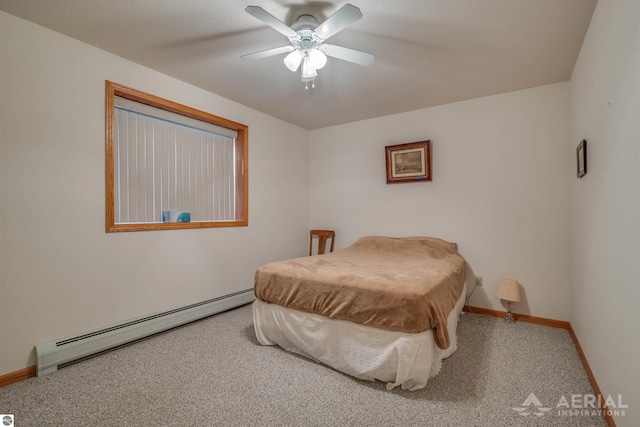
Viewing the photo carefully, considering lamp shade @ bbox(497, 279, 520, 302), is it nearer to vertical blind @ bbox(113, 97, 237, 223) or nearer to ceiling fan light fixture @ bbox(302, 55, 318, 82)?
ceiling fan light fixture @ bbox(302, 55, 318, 82)

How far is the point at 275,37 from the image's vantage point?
211 centimetres

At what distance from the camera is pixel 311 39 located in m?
1.90

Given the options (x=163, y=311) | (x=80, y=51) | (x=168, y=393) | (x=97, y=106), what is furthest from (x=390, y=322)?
(x=80, y=51)

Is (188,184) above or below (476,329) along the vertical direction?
above

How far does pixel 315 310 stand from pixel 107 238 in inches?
69.9

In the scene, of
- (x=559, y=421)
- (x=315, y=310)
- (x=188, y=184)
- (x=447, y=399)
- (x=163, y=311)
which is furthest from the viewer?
(x=188, y=184)

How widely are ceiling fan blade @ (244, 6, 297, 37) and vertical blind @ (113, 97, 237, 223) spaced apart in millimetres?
1643

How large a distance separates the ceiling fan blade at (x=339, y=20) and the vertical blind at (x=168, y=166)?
6.12 ft

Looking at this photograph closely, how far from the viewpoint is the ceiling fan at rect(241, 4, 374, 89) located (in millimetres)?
1616

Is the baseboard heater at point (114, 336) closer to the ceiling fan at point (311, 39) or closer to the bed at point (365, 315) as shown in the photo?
the bed at point (365, 315)

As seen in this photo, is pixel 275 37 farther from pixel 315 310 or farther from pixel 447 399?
pixel 447 399

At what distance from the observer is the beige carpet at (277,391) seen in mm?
Result: 1518

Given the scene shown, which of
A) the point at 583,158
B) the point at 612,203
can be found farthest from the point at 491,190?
the point at 612,203

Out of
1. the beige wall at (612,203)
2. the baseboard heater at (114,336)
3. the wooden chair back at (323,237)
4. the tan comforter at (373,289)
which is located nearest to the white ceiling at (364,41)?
the beige wall at (612,203)
